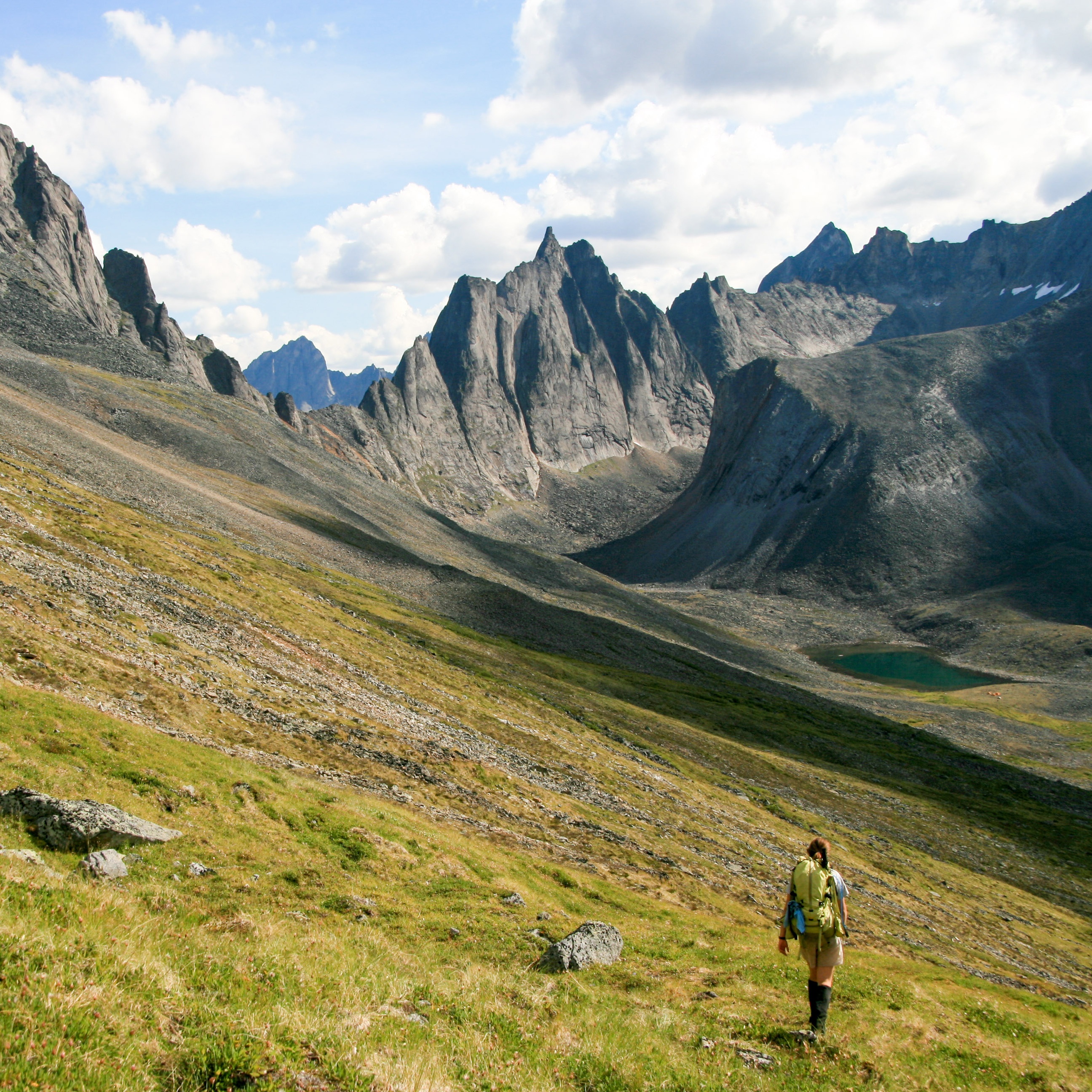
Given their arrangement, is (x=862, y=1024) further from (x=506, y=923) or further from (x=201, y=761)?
(x=201, y=761)

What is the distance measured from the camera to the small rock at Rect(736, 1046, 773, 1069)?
14250mm

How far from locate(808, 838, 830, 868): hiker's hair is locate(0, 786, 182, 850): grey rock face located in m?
16.3

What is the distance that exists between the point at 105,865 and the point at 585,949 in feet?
37.8

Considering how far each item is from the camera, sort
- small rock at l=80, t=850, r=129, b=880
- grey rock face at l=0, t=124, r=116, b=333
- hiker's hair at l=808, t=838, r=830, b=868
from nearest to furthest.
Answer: hiker's hair at l=808, t=838, r=830, b=868 → small rock at l=80, t=850, r=129, b=880 → grey rock face at l=0, t=124, r=116, b=333

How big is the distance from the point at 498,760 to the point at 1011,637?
145866 mm

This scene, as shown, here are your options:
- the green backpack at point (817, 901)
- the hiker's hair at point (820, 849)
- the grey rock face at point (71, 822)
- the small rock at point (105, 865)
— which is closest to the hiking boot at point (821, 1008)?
the green backpack at point (817, 901)

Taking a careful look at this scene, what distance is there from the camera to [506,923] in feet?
70.6

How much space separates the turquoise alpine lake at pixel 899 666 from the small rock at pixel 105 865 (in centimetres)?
13674

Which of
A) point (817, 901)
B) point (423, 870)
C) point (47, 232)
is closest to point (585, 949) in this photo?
point (817, 901)

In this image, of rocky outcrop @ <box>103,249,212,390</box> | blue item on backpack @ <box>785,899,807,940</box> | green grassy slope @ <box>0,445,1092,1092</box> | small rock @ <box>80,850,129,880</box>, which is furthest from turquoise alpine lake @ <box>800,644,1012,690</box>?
rocky outcrop @ <box>103,249,212,390</box>

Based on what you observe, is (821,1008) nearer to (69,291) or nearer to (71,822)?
(71,822)

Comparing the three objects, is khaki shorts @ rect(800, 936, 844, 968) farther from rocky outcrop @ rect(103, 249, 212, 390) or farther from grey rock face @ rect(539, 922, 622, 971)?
rocky outcrop @ rect(103, 249, 212, 390)

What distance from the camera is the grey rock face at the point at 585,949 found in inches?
736

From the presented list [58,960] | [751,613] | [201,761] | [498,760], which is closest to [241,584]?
Answer: [498,760]
